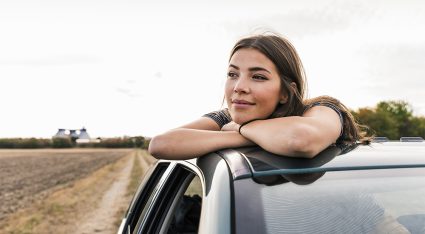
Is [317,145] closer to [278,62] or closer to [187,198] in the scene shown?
[278,62]

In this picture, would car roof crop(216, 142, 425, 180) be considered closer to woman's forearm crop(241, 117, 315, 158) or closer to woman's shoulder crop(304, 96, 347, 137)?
woman's forearm crop(241, 117, 315, 158)

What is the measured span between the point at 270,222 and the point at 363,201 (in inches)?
16.3

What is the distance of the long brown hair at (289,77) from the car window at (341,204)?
51 cm

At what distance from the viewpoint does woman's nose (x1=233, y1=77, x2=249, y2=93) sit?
2.26 m

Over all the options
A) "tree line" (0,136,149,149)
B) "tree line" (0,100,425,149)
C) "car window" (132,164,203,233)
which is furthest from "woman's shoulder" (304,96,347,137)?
"tree line" (0,136,149,149)

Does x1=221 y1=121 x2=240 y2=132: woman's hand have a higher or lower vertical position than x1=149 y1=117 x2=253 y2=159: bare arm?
higher

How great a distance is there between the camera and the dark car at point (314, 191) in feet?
5.37

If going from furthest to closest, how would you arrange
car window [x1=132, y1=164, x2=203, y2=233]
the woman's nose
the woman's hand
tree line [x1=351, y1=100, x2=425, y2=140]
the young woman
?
tree line [x1=351, y1=100, x2=425, y2=140]
car window [x1=132, y1=164, x2=203, y2=233]
the woman's hand
the woman's nose
the young woman

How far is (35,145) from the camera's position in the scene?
12012cm

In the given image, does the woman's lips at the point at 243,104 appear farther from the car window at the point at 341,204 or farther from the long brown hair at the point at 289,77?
the car window at the point at 341,204

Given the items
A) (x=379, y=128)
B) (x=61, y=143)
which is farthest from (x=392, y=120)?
(x=61, y=143)

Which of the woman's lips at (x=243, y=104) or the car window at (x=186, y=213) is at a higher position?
the woman's lips at (x=243, y=104)

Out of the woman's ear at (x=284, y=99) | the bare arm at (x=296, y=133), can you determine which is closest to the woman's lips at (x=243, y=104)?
the bare arm at (x=296, y=133)

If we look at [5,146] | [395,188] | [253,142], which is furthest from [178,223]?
[5,146]
